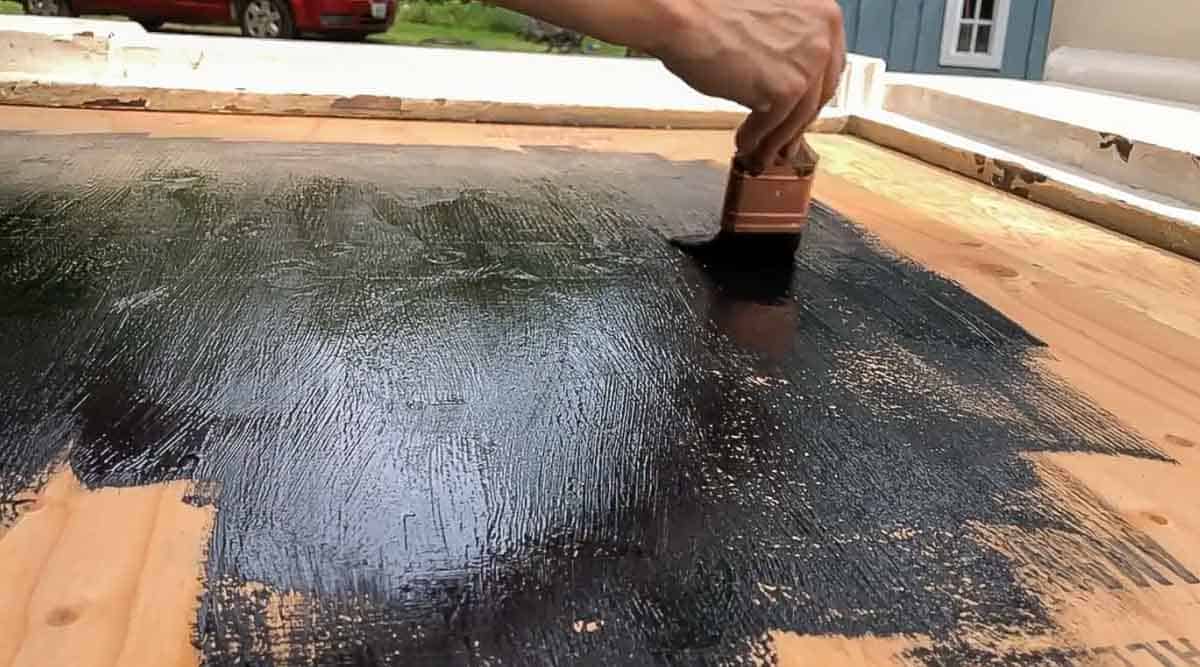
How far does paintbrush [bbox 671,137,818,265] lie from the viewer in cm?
96

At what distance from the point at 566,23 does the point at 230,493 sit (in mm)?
396

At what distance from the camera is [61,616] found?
0.39m

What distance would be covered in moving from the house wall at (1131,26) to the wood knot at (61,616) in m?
2.10

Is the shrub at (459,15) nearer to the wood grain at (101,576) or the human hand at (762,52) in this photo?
the human hand at (762,52)

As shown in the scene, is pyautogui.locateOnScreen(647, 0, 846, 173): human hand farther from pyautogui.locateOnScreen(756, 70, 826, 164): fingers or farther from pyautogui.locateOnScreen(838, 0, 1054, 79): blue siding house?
A: pyautogui.locateOnScreen(838, 0, 1054, 79): blue siding house

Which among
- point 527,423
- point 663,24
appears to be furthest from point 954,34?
point 527,423

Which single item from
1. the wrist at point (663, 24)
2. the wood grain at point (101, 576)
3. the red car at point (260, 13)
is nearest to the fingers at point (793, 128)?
the wrist at point (663, 24)

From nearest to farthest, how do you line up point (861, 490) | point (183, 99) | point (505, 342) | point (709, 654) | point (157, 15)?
1. point (709, 654)
2. point (861, 490)
3. point (505, 342)
4. point (183, 99)
5. point (157, 15)

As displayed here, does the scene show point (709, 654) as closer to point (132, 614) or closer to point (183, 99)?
point (132, 614)

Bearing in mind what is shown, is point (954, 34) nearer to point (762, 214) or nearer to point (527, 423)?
point (762, 214)

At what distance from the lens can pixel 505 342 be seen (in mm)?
698

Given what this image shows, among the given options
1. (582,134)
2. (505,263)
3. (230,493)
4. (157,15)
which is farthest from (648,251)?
(157,15)

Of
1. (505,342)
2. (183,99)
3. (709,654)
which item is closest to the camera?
(709,654)

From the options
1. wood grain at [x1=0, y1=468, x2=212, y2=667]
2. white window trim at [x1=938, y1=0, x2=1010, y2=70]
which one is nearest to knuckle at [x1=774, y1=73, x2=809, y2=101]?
wood grain at [x1=0, y1=468, x2=212, y2=667]
